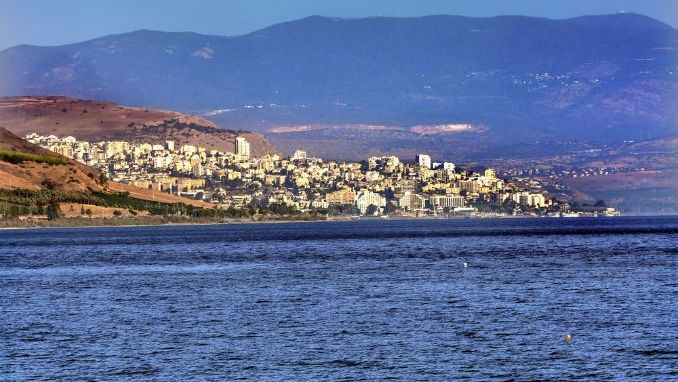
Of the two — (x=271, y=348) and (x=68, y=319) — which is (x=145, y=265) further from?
(x=271, y=348)

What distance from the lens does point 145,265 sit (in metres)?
107

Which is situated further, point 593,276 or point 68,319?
point 593,276

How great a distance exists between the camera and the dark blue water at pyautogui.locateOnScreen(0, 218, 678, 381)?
45594mm

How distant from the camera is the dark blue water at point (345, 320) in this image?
45.6 m

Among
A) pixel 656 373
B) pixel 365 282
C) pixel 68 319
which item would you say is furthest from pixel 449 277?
pixel 656 373

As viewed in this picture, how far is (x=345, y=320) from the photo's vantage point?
5853 cm

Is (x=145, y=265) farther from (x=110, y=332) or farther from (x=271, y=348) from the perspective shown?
(x=271, y=348)

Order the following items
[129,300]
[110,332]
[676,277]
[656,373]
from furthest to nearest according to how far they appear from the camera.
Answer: [676,277], [129,300], [110,332], [656,373]

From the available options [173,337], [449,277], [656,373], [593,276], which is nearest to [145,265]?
[449,277]

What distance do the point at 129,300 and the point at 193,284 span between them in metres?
11.9

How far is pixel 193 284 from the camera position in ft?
272

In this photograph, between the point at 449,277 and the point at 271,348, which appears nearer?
the point at 271,348

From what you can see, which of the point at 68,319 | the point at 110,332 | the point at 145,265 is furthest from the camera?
the point at 145,265

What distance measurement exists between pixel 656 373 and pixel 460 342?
9.32m
